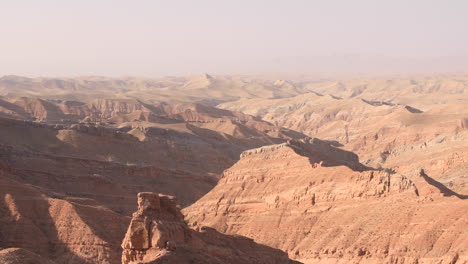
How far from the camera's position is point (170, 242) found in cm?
5384

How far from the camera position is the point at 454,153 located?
465 ft

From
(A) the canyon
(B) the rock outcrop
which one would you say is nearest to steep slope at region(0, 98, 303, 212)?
(A) the canyon

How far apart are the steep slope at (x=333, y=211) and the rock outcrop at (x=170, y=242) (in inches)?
602

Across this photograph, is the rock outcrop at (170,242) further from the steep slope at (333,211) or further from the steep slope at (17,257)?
the steep slope at (333,211)

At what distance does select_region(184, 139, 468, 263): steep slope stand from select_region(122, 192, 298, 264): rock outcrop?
15299 millimetres

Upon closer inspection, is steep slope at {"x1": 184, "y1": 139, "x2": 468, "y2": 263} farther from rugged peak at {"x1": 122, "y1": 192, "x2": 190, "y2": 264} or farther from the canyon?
rugged peak at {"x1": 122, "y1": 192, "x2": 190, "y2": 264}

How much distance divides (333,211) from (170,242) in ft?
128

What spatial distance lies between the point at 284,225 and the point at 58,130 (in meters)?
78.1

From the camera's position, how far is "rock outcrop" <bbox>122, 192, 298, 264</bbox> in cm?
5312

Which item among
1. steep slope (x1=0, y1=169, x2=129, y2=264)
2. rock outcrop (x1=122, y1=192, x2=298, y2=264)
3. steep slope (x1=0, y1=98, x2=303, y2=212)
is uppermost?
rock outcrop (x1=122, y1=192, x2=298, y2=264)

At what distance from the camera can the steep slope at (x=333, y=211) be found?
77375mm

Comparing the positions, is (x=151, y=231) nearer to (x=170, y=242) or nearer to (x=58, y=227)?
(x=170, y=242)

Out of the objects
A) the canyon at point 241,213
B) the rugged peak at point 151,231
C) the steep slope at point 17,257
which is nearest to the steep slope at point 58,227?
the canyon at point 241,213

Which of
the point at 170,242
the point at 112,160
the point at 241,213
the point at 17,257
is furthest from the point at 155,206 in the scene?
the point at 112,160
